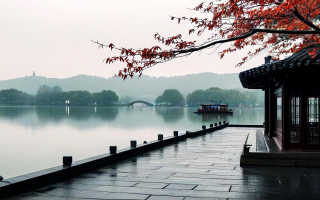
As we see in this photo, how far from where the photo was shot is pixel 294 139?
12094 mm

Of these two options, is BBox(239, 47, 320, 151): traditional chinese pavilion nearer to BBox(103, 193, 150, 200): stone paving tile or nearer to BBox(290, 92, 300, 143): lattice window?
BBox(290, 92, 300, 143): lattice window

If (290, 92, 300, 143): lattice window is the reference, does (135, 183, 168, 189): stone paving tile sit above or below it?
below

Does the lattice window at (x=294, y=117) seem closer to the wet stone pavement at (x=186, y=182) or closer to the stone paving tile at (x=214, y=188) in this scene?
the wet stone pavement at (x=186, y=182)

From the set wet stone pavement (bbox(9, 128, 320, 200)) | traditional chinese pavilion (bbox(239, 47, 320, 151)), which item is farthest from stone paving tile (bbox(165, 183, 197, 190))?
traditional chinese pavilion (bbox(239, 47, 320, 151))

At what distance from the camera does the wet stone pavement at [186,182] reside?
743 cm

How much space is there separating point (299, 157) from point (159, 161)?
4.71 m

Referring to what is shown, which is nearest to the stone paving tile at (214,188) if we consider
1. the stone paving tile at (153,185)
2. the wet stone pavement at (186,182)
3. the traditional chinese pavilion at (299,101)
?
the wet stone pavement at (186,182)

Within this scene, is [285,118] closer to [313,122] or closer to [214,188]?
[313,122]

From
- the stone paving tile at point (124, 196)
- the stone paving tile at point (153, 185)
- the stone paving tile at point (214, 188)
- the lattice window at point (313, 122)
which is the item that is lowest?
the stone paving tile at point (214, 188)

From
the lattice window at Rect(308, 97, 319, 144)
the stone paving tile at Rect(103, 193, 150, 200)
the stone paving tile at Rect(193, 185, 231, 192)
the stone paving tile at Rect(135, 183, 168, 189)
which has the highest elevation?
the lattice window at Rect(308, 97, 319, 144)

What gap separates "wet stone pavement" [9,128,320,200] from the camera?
293 inches

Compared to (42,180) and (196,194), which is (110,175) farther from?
(196,194)

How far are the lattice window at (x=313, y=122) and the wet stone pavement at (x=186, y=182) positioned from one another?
4.96ft

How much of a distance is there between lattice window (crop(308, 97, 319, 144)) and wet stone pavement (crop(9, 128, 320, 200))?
4.96 ft
